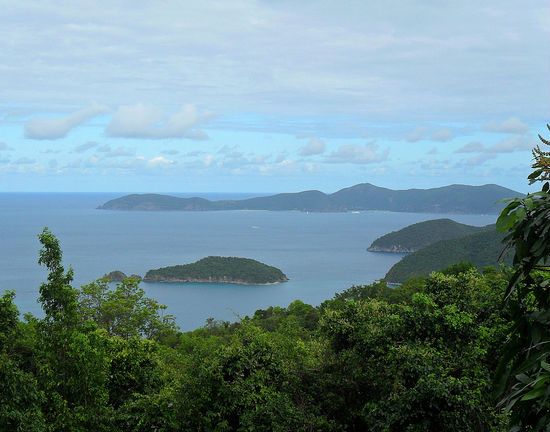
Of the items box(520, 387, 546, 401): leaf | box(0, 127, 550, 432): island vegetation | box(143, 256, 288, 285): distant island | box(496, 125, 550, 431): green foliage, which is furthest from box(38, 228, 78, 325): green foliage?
box(143, 256, 288, 285): distant island

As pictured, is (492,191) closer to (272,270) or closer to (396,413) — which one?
(272,270)

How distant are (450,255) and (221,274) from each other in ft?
111

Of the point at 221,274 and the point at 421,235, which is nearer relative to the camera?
the point at 221,274

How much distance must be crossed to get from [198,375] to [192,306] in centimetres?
5676

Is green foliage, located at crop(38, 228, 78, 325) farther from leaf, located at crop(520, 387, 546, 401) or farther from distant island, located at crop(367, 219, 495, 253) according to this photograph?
distant island, located at crop(367, 219, 495, 253)

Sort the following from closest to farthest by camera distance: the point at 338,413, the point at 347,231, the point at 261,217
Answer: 1. the point at 338,413
2. the point at 347,231
3. the point at 261,217

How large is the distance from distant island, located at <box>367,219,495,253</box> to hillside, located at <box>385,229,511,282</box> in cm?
2525

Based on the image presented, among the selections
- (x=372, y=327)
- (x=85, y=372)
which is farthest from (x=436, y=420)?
(x=85, y=372)

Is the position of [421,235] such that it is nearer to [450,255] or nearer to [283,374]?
[450,255]

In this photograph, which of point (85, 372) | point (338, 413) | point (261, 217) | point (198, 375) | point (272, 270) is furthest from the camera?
point (261, 217)

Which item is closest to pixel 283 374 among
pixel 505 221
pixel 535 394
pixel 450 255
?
pixel 505 221

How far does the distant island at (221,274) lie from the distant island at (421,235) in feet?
113

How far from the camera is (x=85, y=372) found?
7.88m

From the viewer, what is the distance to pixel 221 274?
7862 cm
